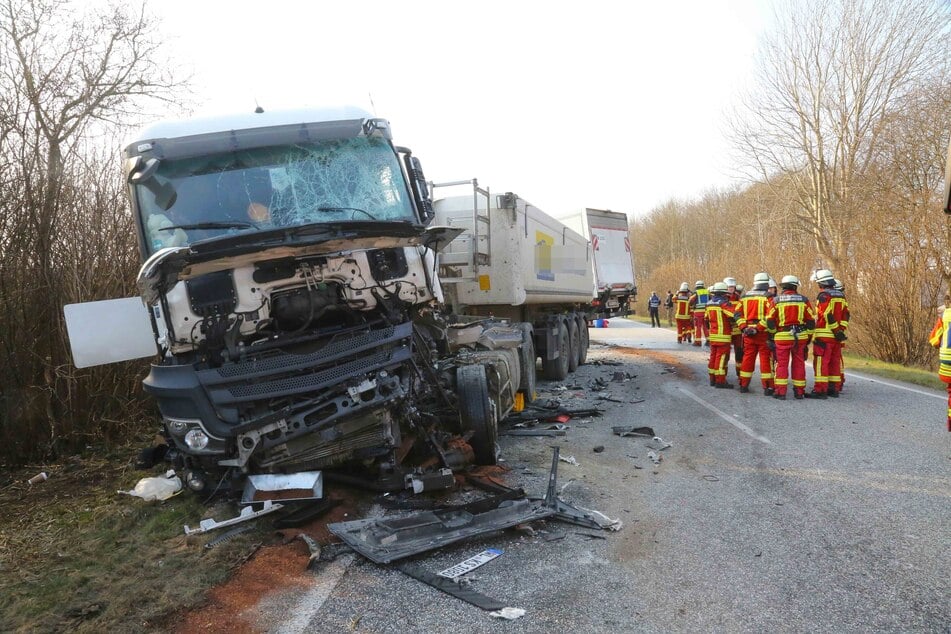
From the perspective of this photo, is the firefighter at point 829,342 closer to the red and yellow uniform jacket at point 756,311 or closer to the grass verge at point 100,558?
the red and yellow uniform jacket at point 756,311

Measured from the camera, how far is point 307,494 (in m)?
4.36

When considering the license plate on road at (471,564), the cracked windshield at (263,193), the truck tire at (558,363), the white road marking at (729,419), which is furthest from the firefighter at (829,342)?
the license plate on road at (471,564)

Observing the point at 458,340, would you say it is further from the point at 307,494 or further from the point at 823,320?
the point at 823,320

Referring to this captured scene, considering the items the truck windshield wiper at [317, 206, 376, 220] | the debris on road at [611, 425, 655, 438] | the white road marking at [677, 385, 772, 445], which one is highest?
the truck windshield wiper at [317, 206, 376, 220]

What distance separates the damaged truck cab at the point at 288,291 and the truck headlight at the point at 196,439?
11 mm

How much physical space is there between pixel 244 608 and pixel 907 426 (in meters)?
6.89

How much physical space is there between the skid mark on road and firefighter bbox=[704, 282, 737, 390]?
15.5 feet

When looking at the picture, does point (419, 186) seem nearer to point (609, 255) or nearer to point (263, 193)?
point (263, 193)

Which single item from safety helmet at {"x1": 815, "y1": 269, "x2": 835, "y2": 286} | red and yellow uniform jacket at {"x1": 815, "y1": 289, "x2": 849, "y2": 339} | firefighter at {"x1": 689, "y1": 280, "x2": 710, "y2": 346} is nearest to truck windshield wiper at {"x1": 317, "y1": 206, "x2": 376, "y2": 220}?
red and yellow uniform jacket at {"x1": 815, "y1": 289, "x2": 849, "y2": 339}

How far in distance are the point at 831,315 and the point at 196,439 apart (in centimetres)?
826

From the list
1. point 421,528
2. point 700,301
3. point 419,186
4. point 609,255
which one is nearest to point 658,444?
point 421,528

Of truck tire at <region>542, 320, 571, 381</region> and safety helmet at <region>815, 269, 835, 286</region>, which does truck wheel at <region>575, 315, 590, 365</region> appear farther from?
safety helmet at <region>815, 269, 835, 286</region>

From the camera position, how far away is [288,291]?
439cm

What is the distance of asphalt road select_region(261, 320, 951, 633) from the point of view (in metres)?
3.03
